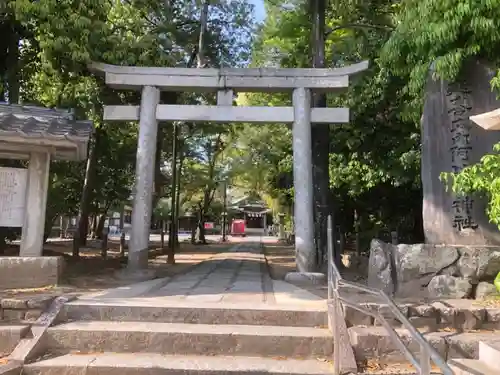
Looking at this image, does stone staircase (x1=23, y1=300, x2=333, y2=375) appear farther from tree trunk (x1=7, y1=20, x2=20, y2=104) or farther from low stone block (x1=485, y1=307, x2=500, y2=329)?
tree trunk (x1=7, y1=20, x2=20, y2=104)

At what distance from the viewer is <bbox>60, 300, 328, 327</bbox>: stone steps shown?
5801 millimetres

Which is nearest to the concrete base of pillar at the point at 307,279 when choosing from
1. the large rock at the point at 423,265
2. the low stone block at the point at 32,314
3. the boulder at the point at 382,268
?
the boulder at the point at 382,268

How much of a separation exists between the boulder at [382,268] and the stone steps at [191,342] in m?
2.75

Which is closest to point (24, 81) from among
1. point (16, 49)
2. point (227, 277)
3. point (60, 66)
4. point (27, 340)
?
point (16, 49)

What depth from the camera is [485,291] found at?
23.1ft

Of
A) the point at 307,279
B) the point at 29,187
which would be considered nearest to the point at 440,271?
the point at 307,279

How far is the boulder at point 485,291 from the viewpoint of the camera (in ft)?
22.9

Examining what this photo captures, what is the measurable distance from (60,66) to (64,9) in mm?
1268

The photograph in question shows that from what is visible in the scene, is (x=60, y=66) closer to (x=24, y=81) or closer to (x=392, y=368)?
(x=24, y=81)

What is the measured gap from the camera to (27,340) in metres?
5.16

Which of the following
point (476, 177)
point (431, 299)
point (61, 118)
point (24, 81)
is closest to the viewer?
point (476, 177)

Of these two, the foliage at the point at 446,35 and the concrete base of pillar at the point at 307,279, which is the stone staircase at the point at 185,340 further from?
the foliage at the point at 446,35

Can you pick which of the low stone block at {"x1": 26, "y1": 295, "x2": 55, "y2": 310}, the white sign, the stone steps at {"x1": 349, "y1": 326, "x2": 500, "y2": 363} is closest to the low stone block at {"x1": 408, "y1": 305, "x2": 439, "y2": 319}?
the stone steps at {"x1": 349, "y1": 326, "x2": 500, "y2": 363}

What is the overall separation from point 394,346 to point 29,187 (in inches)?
246
